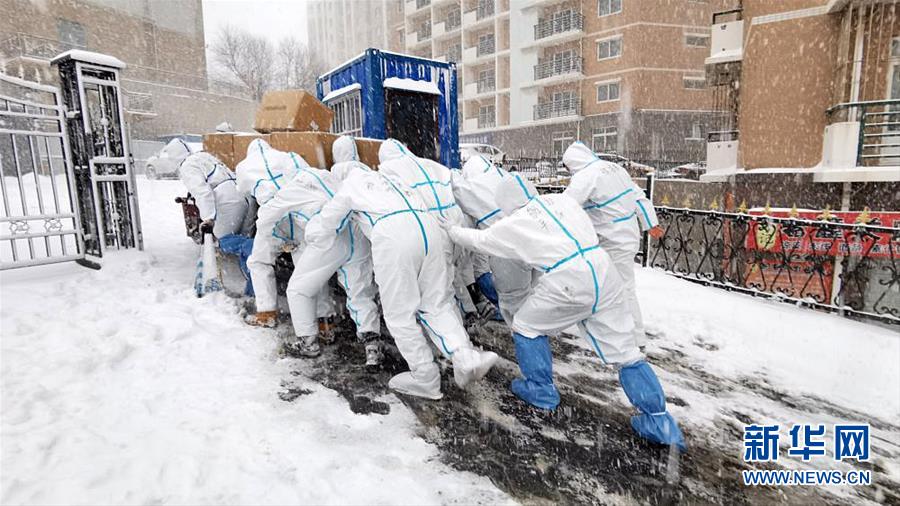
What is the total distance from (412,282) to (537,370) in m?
1.07

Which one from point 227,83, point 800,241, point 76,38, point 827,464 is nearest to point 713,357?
point 827,464

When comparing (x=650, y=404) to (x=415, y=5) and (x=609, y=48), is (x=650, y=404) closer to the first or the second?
(x=609, y=48)

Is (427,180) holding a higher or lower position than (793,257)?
higher

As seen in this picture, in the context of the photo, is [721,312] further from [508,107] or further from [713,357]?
[508,107]

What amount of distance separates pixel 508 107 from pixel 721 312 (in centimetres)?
2507

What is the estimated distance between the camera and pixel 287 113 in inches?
246

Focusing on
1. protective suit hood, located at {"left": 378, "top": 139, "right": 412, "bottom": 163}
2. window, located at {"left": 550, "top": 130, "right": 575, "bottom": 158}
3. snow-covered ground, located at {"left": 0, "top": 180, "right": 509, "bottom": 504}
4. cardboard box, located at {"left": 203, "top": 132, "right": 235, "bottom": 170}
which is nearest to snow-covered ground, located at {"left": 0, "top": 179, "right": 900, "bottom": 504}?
snow-covered ground, located at {"left": 0, "top": 180, "right": 509, "bottom": 504}

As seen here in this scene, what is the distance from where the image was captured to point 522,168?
2214 cm

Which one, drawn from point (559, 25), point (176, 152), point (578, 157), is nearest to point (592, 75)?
point (559, 25)

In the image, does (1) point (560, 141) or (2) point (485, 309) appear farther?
(1) point (560, 141)

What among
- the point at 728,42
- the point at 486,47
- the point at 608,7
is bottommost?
the point at 728,42

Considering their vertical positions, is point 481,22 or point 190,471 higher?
point 481,22

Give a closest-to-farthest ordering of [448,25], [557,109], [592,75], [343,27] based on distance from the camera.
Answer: [592,75] < [557,109] < [448,25] < [343,27]

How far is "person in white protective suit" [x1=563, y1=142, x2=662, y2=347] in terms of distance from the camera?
4363 mm
